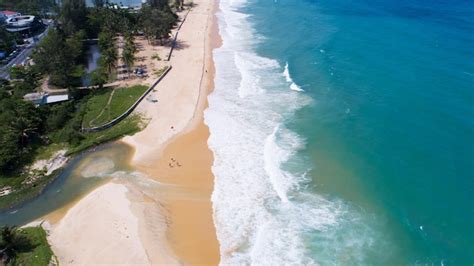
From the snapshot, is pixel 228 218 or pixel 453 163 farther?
pixel 453 163

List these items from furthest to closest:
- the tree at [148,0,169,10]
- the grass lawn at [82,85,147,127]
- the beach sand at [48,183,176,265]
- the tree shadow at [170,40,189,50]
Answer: the tree at [148,0,169,10] → the tree shadow at [170,40,189,50] → the grass lawn at [82,85,147,127] → the beach sand at [48,183,176,265]

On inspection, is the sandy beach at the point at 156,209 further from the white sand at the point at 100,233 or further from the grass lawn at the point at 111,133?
the grass lawn at the point at 111,133

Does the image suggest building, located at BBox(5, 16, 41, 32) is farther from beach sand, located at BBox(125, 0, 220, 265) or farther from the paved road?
beach sand, located at BBox(125, 0, 220, 265)

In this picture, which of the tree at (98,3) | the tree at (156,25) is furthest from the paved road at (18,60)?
the tree at (156,25)

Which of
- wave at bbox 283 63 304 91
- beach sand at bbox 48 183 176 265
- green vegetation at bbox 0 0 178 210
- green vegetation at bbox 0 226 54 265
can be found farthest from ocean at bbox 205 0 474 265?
green vegetation at bbox 0 226 54 265

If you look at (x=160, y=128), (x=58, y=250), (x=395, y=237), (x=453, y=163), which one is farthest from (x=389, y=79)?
(x=58, y=250)

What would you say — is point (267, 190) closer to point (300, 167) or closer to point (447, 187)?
point (300, 167)
